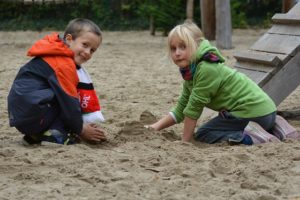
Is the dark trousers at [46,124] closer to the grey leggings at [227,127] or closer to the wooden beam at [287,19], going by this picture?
the grey leggings at [227,127]

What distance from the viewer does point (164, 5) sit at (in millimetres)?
12281

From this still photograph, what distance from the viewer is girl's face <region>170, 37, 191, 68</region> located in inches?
151

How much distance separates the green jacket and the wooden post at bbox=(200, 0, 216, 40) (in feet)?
21.7

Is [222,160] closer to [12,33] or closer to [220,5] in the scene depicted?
[220,5]

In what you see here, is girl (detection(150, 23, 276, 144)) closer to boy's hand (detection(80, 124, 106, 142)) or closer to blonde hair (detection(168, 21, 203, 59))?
blonde hair (detection(168, 21, 203, 59))

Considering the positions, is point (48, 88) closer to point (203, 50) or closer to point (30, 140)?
point (30, 140)

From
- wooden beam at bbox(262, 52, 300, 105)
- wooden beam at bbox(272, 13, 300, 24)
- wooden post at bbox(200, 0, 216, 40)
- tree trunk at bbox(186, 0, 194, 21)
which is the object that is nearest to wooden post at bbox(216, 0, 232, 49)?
wooden post at bbox(200, 0, 216, 40)

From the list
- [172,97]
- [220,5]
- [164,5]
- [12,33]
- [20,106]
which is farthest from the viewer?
[12,33]

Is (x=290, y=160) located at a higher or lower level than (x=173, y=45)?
lower

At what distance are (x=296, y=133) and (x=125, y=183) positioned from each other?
1.67 m

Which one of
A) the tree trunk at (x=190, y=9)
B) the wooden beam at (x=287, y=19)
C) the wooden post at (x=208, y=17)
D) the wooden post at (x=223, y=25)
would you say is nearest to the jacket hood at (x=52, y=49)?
the wooden beam at (x=287, y=19)

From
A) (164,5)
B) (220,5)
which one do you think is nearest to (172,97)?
(220,5)

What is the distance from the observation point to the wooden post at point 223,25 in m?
9.91

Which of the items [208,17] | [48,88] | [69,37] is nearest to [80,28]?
[69,37]
